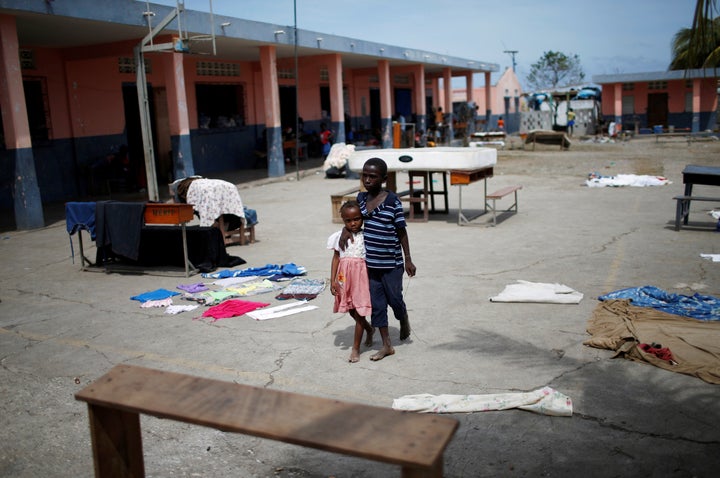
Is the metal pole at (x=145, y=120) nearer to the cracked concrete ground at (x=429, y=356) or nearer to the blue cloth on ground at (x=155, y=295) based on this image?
the cracked concrete ground at (x=429, y=356)

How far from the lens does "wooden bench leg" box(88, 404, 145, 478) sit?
2.73m

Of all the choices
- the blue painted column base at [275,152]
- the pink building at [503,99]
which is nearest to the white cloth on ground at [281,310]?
the blue painted column base at [275,152]

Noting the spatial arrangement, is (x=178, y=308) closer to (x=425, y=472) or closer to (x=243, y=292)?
(x=243, y=292)

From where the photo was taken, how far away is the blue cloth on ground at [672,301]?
5699mm

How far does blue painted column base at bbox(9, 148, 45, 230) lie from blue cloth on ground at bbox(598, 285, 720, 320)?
10721 mm

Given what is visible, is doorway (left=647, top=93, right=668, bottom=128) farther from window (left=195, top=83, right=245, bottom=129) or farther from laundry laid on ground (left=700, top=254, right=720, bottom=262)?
laundry laid on ground (left=700, top=254, right=720, bottom=262)

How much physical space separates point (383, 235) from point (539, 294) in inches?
92.6

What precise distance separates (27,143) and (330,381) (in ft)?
33.1

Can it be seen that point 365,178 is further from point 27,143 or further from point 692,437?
point 27,143

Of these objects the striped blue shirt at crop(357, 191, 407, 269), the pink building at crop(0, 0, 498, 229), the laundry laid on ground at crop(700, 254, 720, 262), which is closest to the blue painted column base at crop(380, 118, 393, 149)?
the pink building at crop(0, 0, 498, 229)

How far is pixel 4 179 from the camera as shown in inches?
593

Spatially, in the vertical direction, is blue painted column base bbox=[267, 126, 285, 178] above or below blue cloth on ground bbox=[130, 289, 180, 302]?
A: above

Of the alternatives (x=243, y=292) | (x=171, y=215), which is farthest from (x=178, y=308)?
(x=171, y=215)

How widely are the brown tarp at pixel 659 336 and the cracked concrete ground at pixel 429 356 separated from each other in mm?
124
